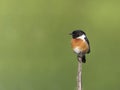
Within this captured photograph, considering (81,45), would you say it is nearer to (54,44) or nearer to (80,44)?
(80,44)

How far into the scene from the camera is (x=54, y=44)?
303cm

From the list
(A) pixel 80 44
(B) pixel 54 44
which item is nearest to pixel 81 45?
(A) pixel 80 44

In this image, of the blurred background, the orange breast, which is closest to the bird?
the orange breast

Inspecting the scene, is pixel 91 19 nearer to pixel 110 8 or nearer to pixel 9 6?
pixel 110 8

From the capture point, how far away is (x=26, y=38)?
118 inches

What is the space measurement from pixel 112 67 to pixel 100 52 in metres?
0.16

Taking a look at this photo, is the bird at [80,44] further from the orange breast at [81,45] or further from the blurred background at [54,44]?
the blurred background at [54,44]

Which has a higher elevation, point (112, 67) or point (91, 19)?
point (91, 19)

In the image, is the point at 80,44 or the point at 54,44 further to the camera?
the point at 54,44

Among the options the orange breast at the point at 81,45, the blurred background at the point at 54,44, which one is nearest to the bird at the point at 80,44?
the orange breast at the point at 81,45

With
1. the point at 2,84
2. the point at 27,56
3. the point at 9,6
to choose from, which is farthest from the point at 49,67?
the point at 9,6

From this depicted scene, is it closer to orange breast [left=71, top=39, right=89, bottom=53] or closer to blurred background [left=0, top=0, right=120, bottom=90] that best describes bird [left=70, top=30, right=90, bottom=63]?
orange breast [left=71, top=39, right=89, bottom=53]

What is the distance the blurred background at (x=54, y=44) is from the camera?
9.86 ft

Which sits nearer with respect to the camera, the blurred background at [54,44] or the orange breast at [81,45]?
the orange breast at [81,45]
